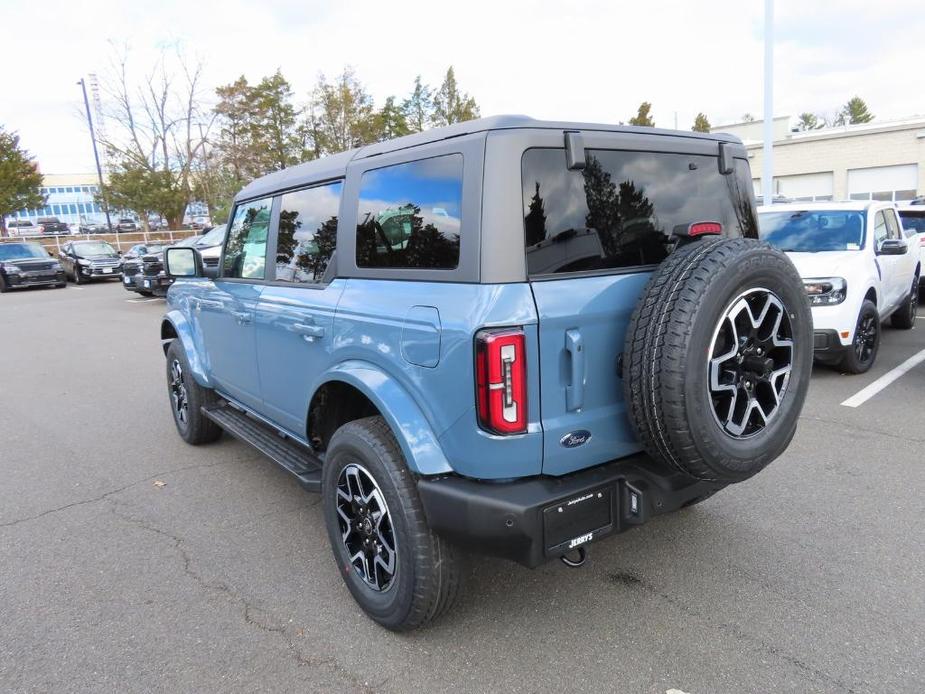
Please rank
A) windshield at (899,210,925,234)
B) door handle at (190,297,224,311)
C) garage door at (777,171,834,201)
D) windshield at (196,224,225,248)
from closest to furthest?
door handle at (190,297,224,311)
windshield at (899,210,925,234)
windshield at (196,224,225,248)
garage door at (777,171,834,201)

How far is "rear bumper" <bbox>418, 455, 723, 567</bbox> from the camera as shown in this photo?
2232 millimetres

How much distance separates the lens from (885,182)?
29516 mm

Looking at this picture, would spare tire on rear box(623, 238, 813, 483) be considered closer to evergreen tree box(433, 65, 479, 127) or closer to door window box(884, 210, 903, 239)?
door window box(884, 210, 903, 239)

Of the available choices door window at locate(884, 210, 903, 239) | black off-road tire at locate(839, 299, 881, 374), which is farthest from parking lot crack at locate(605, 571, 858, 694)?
door window at locate(884, 210, 903, 239)

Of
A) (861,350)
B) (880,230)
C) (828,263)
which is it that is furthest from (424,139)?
(880,230)

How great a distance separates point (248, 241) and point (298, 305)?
3.51ft

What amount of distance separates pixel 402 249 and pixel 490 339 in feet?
2.34

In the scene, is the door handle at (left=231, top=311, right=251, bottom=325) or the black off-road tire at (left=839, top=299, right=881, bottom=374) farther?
the black off-road tire at (left=839, top=299, right=881, bottom=374)

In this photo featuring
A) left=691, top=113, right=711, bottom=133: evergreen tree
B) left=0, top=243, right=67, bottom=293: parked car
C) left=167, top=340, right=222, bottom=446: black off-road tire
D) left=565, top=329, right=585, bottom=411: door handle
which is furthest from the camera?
left=691, top=113, right=711, bottom=133: evergreen tree

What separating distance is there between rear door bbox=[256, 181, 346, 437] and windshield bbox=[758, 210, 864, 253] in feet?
17.3

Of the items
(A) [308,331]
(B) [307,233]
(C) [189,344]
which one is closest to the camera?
(A) [308,331]

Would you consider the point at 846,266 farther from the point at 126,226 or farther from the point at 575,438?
the point at 126,226

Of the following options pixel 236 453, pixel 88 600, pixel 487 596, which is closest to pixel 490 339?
pixel 487 596

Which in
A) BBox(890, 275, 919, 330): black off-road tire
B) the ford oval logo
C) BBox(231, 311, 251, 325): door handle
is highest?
BBox(231, 311, 251, 325): door handle
